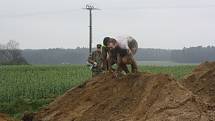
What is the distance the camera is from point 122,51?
1186 centimetres

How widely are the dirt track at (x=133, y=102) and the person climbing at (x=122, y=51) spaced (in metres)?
0.44

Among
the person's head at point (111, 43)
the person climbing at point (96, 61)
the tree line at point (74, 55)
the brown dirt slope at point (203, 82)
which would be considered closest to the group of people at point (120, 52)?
the person's head at point (111, 43)

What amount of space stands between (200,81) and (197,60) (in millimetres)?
49136

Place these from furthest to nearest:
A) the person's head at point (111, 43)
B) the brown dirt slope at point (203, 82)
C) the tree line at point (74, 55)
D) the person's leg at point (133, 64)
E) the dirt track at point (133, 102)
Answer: the tree line at point (74, 55)
the brown dirt slope at point (203, 82)
the person's leg at point (133, 64)
the person's head at point (111, 43)
the dirt track at point (133, 102)

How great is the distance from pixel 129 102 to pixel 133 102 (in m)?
A: 0.13

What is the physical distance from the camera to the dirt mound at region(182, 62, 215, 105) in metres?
12.4

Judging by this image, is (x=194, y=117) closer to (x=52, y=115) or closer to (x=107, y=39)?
(x=107, y=39)

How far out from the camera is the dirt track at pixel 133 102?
9.09 m

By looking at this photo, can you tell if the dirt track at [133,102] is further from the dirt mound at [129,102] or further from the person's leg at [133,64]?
the person's leg at [133,64]

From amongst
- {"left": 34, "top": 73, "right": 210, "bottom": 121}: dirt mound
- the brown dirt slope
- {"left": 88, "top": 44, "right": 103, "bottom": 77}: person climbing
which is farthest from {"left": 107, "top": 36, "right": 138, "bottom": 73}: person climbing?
{"left": 88, "top": 44, "right": 103, "bottom": 77}: person climbing

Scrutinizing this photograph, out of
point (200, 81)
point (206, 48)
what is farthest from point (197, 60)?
point (200, 81)

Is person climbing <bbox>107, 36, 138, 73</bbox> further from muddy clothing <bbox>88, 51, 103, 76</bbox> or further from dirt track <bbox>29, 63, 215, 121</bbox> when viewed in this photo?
muddy clothing <bbox>88, 51, 103, 76</bbox>

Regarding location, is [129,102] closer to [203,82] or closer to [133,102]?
[133,102]

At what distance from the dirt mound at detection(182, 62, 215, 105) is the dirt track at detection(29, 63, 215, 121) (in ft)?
0.19
